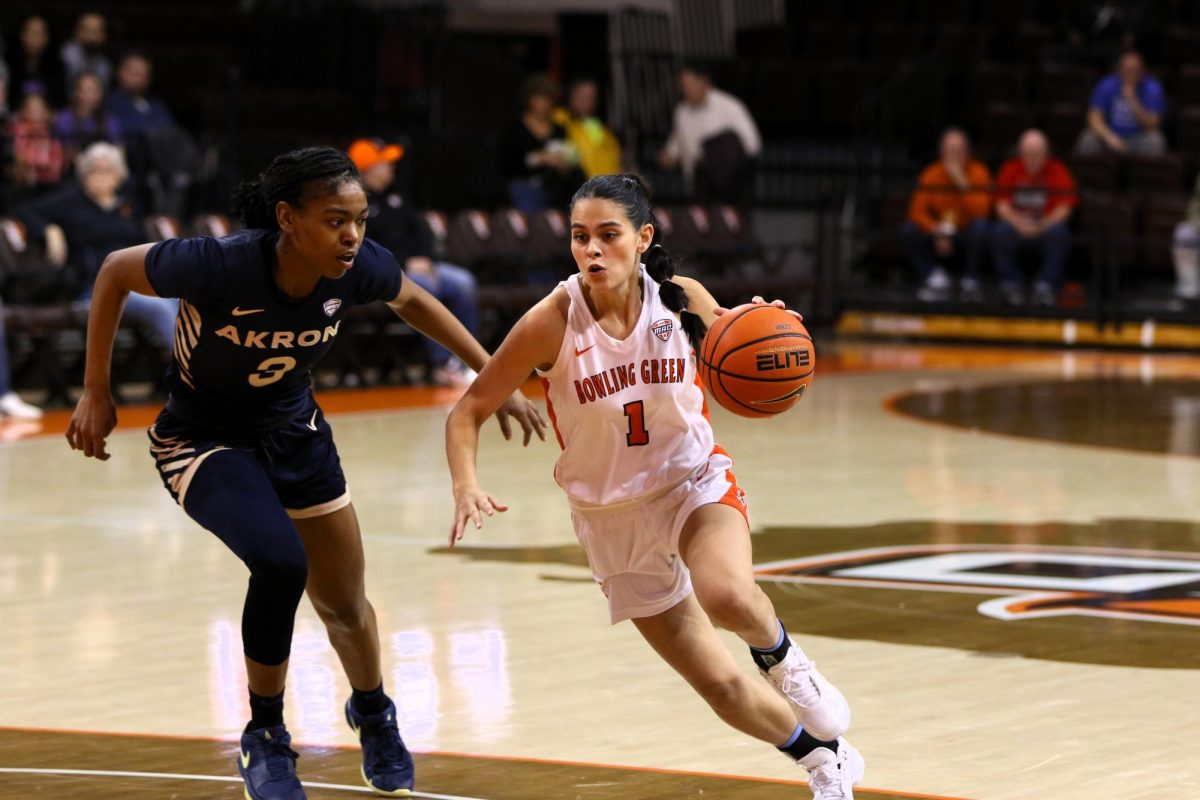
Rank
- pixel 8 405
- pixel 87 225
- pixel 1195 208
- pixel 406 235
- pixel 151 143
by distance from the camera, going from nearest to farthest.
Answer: pixel 8 405, pixel 87 225, pixel 406 235, pixel 151 143, pixel 1195 208

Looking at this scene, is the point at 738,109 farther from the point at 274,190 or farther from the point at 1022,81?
the point at 274,190

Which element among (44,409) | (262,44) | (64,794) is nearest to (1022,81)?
(262,44)

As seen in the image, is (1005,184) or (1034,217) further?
(1005,184)

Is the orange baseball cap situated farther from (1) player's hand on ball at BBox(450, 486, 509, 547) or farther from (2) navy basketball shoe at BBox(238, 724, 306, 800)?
(1) player's hand on ball at BBox(450, 486, 509, 547)

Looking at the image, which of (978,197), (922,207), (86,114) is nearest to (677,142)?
(922,207)

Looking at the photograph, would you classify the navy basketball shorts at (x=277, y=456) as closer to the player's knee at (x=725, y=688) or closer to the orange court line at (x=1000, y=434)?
the player's knee at (x=725, y=688)

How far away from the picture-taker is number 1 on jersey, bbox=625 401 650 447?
486 cm

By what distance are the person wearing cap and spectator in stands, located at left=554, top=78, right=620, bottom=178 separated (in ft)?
10.5

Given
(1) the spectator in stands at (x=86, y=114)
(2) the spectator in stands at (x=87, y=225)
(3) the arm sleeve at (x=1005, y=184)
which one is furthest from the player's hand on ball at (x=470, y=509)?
(3) the arm sleeve at (x=1005, y=184)

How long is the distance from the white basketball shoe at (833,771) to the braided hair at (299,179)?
1.65 m

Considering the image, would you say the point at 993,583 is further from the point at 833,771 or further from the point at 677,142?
the point at 677,142

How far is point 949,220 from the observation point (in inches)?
734

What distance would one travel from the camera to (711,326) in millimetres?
5062

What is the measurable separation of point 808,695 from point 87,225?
9.37 meters
